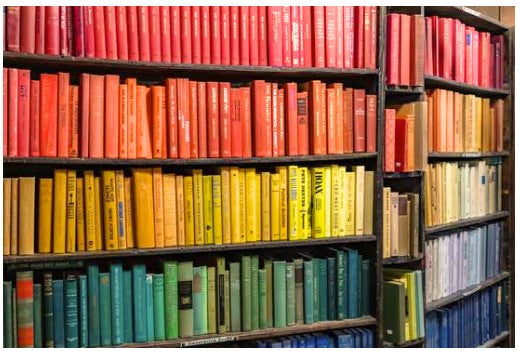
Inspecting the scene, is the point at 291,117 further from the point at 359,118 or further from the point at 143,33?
the point at 143,33

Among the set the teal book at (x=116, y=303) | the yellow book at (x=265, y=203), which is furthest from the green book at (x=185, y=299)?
the yellow book at (x=265, y=203)

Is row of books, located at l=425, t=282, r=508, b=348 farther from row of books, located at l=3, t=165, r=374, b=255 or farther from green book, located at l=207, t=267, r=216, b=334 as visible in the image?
green book, located at l=207, t=267, r=216, b=334

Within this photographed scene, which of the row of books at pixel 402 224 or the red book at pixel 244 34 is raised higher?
the red book at pixel 244 34

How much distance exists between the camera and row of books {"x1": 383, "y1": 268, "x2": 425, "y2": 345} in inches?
82.7

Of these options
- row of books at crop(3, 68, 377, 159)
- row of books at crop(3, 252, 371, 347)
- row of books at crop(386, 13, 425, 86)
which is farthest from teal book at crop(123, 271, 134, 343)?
row of books at crop(386, 13, 425, 86)

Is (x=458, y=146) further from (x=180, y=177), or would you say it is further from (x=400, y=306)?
(x=180, y=177)

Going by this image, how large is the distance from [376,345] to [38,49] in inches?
67.6

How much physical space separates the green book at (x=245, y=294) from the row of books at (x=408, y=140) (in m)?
0.72

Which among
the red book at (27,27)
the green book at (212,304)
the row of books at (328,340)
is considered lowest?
the row of books at (328,340)

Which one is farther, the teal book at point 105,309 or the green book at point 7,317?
the teal book at point 105,309

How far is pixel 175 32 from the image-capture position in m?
1.77

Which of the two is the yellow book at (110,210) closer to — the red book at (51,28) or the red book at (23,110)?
the red book at (23,110)

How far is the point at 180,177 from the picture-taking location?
5.97 ft

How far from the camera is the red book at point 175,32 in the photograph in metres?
1.76
